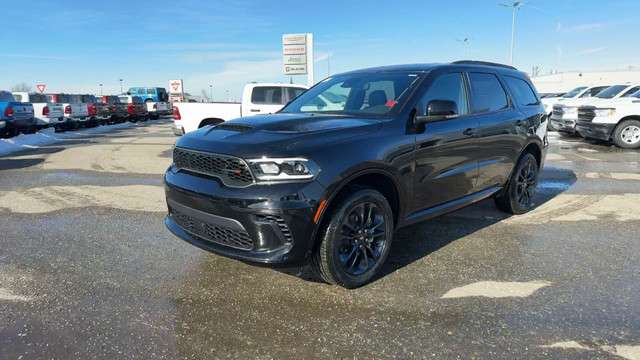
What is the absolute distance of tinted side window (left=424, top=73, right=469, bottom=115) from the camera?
3876 millimetres

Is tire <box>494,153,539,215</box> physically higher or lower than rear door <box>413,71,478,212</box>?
lower

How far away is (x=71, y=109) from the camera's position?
1762 centimetres

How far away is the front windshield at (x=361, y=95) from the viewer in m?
3.74

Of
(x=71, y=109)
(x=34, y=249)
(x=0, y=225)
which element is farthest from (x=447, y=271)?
(x=71, y=109)

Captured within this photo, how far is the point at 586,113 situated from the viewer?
482 inches

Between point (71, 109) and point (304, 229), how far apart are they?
18.5 m

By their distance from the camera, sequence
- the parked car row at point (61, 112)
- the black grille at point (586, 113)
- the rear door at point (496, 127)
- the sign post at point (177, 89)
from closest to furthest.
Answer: the rear door at point (496, 127) → the black grille at point (586, 113) → the parked car row at point (61, 112) → the sign post at point (177, 89)

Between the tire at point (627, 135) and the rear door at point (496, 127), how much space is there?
8.69m

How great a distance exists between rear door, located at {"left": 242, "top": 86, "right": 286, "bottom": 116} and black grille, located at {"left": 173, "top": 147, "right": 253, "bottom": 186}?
7683 mm

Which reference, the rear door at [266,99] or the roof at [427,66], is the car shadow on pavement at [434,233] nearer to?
the roof at [427,66]

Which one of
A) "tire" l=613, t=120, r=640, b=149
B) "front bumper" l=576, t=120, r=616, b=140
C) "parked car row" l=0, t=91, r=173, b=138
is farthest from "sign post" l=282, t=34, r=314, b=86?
"tire" l=613, t=120, r=640, b=149

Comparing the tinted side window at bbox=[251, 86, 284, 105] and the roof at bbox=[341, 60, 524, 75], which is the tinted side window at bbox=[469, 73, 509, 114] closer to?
the roof at bbox=[341, 60, 524, 75]

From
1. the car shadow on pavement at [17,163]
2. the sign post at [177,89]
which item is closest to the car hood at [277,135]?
the car shadow on pavement at [17,163]

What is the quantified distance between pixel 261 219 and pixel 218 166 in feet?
1.83
